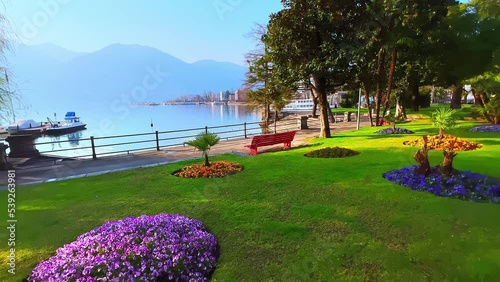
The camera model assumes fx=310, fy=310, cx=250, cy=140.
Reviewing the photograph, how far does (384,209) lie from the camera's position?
5137mm

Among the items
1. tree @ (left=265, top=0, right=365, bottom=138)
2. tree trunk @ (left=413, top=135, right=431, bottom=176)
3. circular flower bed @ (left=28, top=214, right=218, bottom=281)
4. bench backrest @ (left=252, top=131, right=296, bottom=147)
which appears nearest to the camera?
circular flower bed @ (left=28, top=214, right=218, bottom=281)

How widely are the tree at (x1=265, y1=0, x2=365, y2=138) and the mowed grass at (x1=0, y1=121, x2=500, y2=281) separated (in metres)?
6.57

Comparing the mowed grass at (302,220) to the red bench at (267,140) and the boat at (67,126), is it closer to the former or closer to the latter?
the red bench at (267,140)

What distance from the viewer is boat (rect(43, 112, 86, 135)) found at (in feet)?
157

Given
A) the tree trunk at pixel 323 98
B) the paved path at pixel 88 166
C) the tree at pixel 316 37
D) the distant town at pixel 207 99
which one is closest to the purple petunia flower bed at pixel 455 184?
the paved path at pixel 88 166

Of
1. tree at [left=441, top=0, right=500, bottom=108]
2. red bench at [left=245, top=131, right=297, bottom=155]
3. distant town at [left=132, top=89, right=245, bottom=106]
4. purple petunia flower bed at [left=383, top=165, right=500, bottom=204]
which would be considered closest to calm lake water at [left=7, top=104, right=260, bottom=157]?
red bench at [left=245, top=131, right=297, bottom=155]

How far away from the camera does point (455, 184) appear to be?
20.0 feet

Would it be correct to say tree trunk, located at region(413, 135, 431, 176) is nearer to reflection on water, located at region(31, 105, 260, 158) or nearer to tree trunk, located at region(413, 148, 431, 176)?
tree trunk, located at region(413, 148, 431, 176)

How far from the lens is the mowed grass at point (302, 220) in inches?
139

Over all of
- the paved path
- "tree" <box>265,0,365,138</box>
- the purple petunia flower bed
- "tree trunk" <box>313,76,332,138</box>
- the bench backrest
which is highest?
"tree" <box>265,0,365,138</box>

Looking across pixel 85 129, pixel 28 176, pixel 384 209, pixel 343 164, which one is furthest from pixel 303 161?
pixel 85 129

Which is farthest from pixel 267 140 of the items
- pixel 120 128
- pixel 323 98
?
pixel 120 128

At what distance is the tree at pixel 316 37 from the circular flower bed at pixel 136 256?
11.0 metres

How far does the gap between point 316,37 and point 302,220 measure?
36.7 feet
